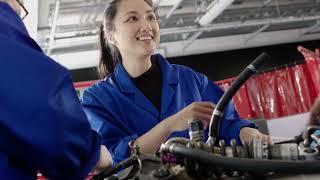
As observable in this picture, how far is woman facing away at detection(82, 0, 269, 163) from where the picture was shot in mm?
1351

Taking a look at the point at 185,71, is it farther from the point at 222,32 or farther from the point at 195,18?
the point at 222,32

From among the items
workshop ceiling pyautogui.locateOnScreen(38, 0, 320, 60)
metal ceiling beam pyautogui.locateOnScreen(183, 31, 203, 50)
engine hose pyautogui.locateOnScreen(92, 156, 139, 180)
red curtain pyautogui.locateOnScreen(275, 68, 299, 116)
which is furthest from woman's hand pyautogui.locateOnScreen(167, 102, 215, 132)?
metal ceiling beam pyautogui.locateOnScreen(183, 31, 203, 50)

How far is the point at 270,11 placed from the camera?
18.3 ft

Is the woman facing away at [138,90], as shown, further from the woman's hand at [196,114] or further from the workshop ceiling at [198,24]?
the workshop ceiling at [198,24]

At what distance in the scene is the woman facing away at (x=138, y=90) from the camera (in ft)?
4.43

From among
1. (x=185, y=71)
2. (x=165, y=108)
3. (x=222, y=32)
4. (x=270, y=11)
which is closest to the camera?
(x=165, y=108)

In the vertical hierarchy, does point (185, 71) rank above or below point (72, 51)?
below

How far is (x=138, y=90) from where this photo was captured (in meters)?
1.48

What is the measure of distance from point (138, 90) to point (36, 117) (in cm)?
78

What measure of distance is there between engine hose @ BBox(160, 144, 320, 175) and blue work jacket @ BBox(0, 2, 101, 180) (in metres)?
0.20

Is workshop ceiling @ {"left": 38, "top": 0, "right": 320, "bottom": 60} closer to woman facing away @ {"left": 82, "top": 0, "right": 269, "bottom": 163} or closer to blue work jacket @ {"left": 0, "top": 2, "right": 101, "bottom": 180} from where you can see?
woman facing away @ {"left": 82, "top": 0, "right": 269, "bottom": 163}

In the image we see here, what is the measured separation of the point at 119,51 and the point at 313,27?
5496 mm

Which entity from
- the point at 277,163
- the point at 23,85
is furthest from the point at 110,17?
the point at 277,163

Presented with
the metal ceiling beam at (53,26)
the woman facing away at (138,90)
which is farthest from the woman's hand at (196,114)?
the metal ceiling beam at (53,26)
